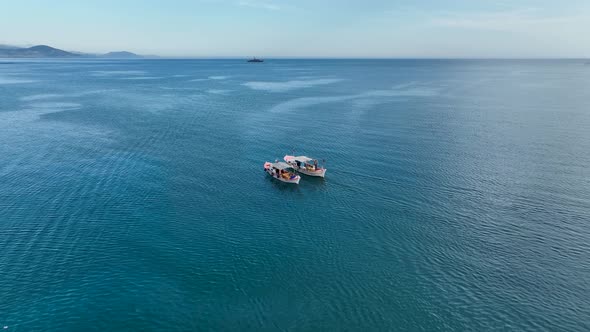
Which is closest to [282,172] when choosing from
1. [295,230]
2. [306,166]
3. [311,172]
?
[306,166]

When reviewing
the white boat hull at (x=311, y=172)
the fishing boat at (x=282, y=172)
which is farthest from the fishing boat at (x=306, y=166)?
the fishing boat at (x=282, y=172)

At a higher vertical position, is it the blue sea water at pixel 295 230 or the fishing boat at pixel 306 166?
the fishing boat at pixel 306 166

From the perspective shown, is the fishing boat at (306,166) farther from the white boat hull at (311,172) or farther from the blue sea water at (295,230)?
the blue sea water at (295,230)

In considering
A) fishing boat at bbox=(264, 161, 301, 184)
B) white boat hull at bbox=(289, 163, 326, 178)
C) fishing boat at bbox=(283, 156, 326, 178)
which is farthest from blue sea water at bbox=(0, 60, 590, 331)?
fishing boat at bbox=(283, 156, 326, 178)

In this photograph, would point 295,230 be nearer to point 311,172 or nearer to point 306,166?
point 311,172

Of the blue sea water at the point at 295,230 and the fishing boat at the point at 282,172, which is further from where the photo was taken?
the fishing boat at the point at 282,172
